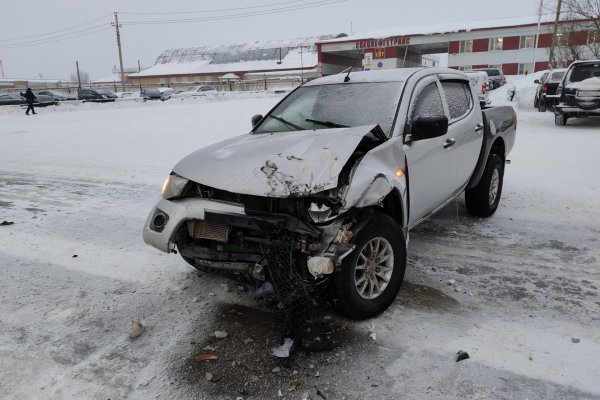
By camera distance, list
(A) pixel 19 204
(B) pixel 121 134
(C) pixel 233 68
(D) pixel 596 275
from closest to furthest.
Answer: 1. (D) pixel 596 275
2. (A) pixel 19 204
3. (B) pixel 121 134
4. (C) pixel 233 68

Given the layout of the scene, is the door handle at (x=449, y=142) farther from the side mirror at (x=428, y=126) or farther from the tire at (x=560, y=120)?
the tire at (x=560, y=120)

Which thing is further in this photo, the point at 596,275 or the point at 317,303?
the point at 596,275

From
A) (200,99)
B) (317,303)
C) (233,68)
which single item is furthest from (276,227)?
(233,68)

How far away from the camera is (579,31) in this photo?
2784 cm

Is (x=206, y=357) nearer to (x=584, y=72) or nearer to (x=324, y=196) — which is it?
(x=324, y=196)

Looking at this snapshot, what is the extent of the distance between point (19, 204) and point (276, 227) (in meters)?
5.40

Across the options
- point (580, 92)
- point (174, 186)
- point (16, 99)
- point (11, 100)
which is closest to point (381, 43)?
point (16, 99)

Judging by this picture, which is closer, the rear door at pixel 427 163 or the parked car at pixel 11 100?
the rear door at pixel 427 163

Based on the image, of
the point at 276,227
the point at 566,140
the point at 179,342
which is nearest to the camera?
the point at 276,227

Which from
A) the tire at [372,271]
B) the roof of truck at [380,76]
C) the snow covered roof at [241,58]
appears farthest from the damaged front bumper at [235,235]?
the snow covered roof at [241,58]

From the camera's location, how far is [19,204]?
6.61 metres

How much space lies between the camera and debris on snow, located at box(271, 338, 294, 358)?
2.92 meters

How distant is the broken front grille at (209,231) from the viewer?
314cm

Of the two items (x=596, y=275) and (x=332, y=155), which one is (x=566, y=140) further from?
(x=332, y=155)
